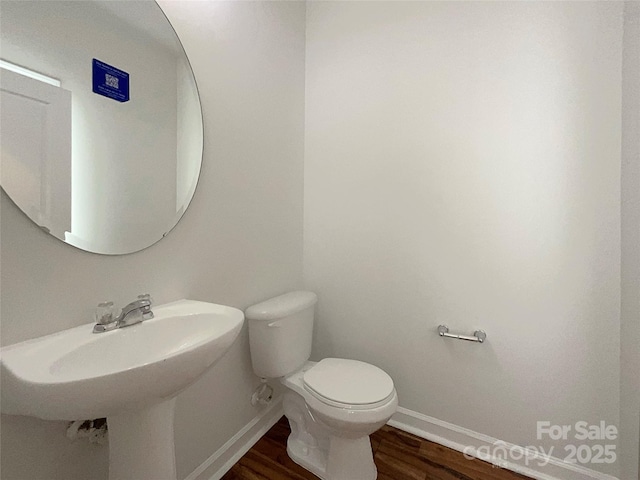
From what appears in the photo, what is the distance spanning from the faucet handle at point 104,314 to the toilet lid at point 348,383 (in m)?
0.80

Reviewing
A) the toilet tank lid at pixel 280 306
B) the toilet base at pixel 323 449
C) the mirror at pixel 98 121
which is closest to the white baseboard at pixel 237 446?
the toilet base at pixel 323 449

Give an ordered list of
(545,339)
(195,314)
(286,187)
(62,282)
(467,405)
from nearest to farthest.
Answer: (62,282) → (195,314) → (545,339) → (467,405) → (286,187)

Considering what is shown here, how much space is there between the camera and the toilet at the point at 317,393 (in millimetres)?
1080

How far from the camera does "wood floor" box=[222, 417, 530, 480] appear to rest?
4.03 feet

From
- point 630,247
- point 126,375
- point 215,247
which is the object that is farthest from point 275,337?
point 630,247

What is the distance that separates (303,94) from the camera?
172 cm

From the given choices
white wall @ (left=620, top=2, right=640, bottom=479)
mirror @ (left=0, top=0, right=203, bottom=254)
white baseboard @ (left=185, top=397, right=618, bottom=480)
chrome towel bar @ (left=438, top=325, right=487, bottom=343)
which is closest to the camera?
mirror @ (left=0, top=0, right=203, bottom=254)

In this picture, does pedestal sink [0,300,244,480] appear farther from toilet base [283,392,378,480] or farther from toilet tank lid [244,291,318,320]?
toilet base [283,392,378,480]

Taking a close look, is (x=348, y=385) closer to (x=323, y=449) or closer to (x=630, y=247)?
(x=323, y=449)

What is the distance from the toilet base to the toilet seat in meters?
0.16

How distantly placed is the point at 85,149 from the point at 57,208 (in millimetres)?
198

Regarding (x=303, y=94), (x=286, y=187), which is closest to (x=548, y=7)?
(x=303, y=94)

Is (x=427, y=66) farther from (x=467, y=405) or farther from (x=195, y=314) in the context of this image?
(x=467, y=405)

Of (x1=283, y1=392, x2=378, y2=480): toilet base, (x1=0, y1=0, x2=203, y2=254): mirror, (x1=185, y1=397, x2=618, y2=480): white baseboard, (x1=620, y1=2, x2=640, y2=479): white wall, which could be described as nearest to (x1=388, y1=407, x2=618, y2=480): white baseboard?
(x1=185, y1=397, x2=618, y2=480): white baseboard
